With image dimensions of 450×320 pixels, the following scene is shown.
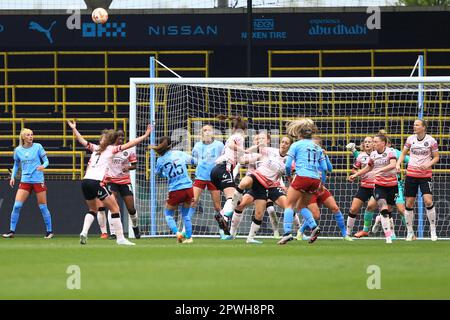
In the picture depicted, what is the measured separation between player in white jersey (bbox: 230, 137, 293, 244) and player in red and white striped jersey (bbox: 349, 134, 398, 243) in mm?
1582

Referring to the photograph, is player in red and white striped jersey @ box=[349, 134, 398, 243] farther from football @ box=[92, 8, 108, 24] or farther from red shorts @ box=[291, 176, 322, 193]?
football @ box=[92, 8, 108, 24]

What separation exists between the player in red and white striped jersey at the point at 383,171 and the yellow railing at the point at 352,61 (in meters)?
8.06

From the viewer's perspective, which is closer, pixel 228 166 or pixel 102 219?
pixel 228 166

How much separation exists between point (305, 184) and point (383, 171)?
10.4 feet

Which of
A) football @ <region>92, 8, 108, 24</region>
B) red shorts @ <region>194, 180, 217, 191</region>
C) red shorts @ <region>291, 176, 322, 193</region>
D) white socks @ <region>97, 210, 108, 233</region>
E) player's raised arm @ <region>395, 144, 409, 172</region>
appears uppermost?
football @ <region>92, 8, 108, 24</region>

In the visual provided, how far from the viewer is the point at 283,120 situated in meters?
26.4

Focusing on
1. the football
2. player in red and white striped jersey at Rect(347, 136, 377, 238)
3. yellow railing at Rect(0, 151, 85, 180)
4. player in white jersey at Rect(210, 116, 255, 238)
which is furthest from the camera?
the football

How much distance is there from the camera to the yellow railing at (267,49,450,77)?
30.1 meters

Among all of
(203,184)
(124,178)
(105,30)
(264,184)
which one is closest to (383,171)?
(264,184)

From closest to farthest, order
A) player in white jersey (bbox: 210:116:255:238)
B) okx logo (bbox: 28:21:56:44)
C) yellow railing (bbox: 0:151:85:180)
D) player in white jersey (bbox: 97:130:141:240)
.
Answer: player in white jersey (bbox: 210:116:255:238) → player in white jersey (bbox: 97:130:141:240) → yellow railing (bbox: 0:151:85:180) → okx logo (bbox: 28:21:56:44)

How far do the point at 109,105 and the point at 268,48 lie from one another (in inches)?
178

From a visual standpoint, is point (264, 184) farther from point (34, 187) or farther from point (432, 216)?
point (34, 187)

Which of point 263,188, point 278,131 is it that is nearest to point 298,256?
point 263,188

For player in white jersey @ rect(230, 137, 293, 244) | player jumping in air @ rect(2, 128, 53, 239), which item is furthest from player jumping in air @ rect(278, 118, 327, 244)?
player jumping in air @ rect(2, 128, 53, 239)
